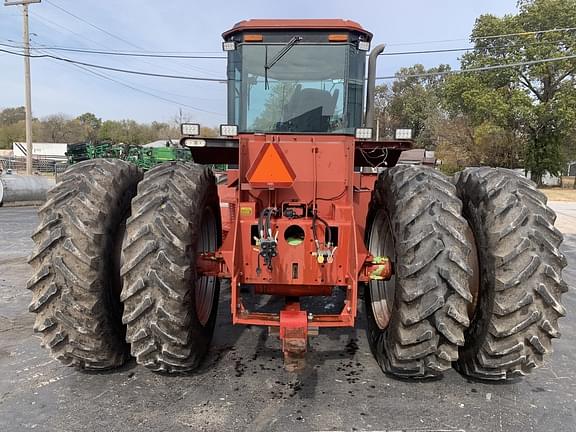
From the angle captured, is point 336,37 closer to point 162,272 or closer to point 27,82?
point 162,272

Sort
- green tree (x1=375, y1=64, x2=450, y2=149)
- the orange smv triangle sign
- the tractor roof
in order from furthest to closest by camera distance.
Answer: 1. green tree (x1=375, y1=64, x2=450, y2=149)
2. the tractor roof
3. the orange smv triangle sign

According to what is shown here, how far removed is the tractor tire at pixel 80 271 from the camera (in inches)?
135

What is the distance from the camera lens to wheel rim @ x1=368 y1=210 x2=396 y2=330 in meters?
4.34

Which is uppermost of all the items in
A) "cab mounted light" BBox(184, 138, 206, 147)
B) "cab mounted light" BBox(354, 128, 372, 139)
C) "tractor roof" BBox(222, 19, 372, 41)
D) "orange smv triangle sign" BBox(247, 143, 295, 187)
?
"tractor roof" BBox(222, 19, 372, 41)

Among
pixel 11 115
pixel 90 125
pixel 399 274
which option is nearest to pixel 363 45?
pixel 399 274

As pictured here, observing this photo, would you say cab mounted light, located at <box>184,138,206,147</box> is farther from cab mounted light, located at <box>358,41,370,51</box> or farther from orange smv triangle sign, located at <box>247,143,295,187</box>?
cab mounted light, located at <box>358,41,370,51</box>

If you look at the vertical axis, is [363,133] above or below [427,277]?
above

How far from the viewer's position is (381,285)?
4535 mm

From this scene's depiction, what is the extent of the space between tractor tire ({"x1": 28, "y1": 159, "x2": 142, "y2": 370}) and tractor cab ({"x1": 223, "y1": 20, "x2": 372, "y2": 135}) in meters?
1.81

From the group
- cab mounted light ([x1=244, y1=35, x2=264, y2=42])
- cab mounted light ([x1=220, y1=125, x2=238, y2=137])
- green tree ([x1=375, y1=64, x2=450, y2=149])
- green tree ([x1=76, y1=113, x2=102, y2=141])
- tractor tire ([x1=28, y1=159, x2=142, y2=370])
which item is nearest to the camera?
tractor tire ([x1=28, y1=159, x2=142, y2=370])

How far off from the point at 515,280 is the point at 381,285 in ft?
4.74

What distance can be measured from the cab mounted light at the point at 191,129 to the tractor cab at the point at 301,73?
0.62m

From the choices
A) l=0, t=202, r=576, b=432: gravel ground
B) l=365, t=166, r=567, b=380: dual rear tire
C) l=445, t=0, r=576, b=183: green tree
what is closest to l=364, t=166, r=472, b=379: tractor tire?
l=365, t=166, r=567, b=380: dual rear tire

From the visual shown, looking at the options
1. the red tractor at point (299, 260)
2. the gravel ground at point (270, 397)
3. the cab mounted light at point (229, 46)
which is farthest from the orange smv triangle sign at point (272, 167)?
the cab mounted light at point (229, 46)
